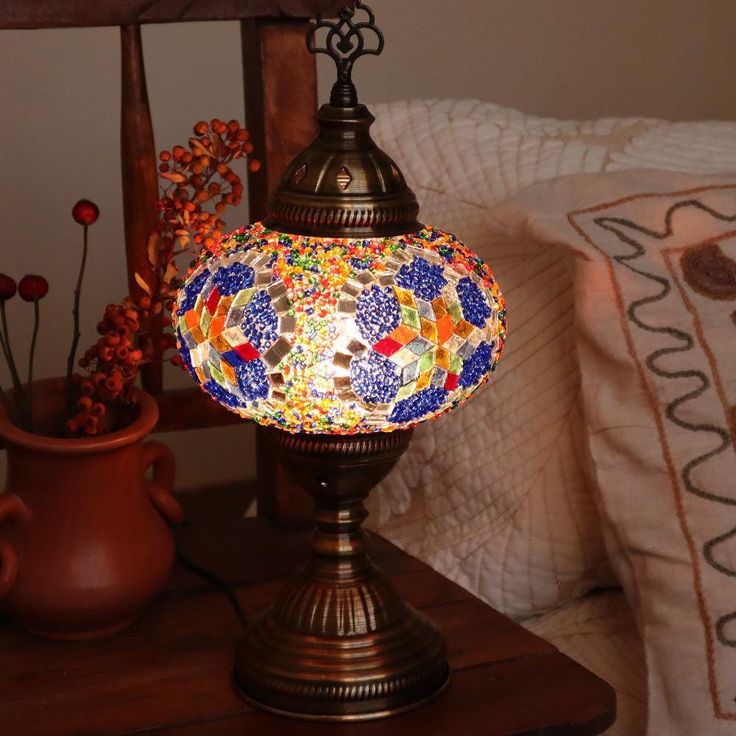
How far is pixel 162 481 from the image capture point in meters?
0.93

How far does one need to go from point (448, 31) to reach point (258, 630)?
3.12 feet

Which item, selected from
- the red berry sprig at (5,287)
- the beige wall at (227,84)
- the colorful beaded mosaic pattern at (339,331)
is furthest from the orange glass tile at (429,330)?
the beige wall at (227,84)

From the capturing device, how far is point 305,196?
0.71m

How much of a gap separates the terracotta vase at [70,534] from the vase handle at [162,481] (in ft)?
0.12

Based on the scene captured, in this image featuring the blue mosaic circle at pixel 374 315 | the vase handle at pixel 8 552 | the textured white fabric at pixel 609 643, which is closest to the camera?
the blue mosaic circle at pixel 374 315

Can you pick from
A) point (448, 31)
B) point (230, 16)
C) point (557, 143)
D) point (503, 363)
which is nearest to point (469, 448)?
point (503, 363)

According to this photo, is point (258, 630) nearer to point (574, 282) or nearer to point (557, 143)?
point (574, 282)

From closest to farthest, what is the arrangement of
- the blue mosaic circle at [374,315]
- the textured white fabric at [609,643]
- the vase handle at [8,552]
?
the blue mosaic circle at [374,315]
the vase handle at [8,552]
the textured white fabric at [609,643]

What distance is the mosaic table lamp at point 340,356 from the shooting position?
676 mm

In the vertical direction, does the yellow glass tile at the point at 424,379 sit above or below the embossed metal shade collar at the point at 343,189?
below

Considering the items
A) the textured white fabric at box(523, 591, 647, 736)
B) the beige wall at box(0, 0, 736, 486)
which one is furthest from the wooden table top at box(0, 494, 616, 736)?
the beige wall at box(0, 0, 736, 486)

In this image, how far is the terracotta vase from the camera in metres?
0.83

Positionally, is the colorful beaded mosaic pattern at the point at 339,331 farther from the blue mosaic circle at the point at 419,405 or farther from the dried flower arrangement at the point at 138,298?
the dried flower arrangement at the point at 138,298

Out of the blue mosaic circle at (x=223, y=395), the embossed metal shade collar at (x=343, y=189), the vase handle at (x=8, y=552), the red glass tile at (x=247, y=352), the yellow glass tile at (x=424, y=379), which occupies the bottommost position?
the vase handle at (x=8, y=552)
